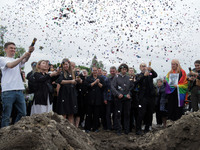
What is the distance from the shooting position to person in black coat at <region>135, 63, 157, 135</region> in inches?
272

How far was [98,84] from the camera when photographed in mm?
7285

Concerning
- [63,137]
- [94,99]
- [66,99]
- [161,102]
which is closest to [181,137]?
[63,137]

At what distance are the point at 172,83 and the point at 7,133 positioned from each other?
503 cm

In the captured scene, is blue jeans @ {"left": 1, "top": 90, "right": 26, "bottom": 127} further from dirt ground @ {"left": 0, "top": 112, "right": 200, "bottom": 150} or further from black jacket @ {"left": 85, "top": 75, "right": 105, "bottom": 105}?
black jacket @ {"left": 85, "top": 75, "right": 105, "bottom": 105}

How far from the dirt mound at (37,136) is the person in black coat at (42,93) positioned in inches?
74.2

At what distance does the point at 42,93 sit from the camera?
5395 mm

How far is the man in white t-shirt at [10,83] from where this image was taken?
4.43 m

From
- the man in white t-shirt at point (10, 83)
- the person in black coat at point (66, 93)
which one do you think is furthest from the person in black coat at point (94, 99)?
the man in white t-shirt at point (10, 83)

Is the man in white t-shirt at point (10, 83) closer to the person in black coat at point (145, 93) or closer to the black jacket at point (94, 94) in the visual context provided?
the black jacket at point (94, 94)

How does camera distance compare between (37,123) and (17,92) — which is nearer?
(37,123)

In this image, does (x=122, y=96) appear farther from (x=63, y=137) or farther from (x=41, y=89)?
(x=63, y=137)

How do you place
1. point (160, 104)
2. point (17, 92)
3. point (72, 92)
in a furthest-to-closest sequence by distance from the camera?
point (160, 104)
point (72, 92)
point (17, 92)

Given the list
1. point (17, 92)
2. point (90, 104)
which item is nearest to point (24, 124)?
point (17, 92)

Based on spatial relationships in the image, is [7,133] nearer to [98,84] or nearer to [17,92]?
[17,92]
